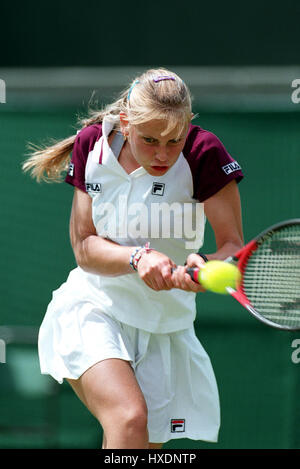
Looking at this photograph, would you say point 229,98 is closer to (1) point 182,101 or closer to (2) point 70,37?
(2) point 70,37

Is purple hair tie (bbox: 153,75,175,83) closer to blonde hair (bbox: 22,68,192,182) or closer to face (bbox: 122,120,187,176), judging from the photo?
blonde hair (bbox: 22,68,192,182)

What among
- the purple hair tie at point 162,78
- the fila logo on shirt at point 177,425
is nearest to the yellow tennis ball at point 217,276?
the purple hair tie at point 162,78

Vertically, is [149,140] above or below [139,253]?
above

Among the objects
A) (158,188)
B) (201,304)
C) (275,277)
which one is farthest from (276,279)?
(201,304)

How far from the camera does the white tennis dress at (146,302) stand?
2861 millimetres

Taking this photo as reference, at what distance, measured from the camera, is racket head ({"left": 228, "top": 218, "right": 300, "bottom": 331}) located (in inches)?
106

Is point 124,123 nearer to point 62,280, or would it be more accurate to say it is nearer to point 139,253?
point 139,253

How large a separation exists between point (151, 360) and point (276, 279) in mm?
574

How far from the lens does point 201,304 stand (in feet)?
13.7

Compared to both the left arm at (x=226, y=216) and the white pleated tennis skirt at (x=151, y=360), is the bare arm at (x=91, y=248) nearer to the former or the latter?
the white pleated tennis skirt at (x=151, y=360)

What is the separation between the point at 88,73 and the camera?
15.2 feet

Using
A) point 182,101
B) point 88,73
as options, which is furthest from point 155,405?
point 88,73
